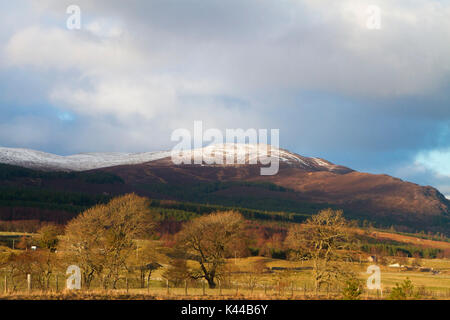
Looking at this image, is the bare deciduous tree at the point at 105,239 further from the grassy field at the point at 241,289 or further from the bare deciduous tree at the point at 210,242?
the bare deciduous tree at the point at 210,242

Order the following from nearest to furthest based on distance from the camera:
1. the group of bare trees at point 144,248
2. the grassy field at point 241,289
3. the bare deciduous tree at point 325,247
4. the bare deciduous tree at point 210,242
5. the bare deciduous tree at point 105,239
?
the grassy field at point 241,289
the bare deciduous tree at point 325,247
the group of bare trees at point 144,248
the bare deciduous tree at point 105,239
the bare deciduous tree at point 210,242

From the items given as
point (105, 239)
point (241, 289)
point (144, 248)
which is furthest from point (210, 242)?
point (105, 239)

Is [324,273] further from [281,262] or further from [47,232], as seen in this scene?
[281,262]

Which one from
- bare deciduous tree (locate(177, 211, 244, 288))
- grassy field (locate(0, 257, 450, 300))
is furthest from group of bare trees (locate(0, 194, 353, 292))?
grassy field (locate(0, 257, 450, 300))

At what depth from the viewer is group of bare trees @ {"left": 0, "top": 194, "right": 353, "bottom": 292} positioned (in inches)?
2810

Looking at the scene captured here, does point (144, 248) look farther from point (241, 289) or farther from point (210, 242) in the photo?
point (241, 289)

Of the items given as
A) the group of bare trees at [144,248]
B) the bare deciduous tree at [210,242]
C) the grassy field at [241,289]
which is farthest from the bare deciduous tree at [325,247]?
the bare deciduous tree at [210,242]

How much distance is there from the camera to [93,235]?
7538cm

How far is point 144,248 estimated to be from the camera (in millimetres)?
89562

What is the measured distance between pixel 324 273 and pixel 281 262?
79.9 metres

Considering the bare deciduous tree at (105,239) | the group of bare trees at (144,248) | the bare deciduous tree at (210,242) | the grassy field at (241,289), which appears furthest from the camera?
the bare deciduous tree at (210,242)

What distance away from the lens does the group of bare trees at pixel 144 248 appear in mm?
71375
